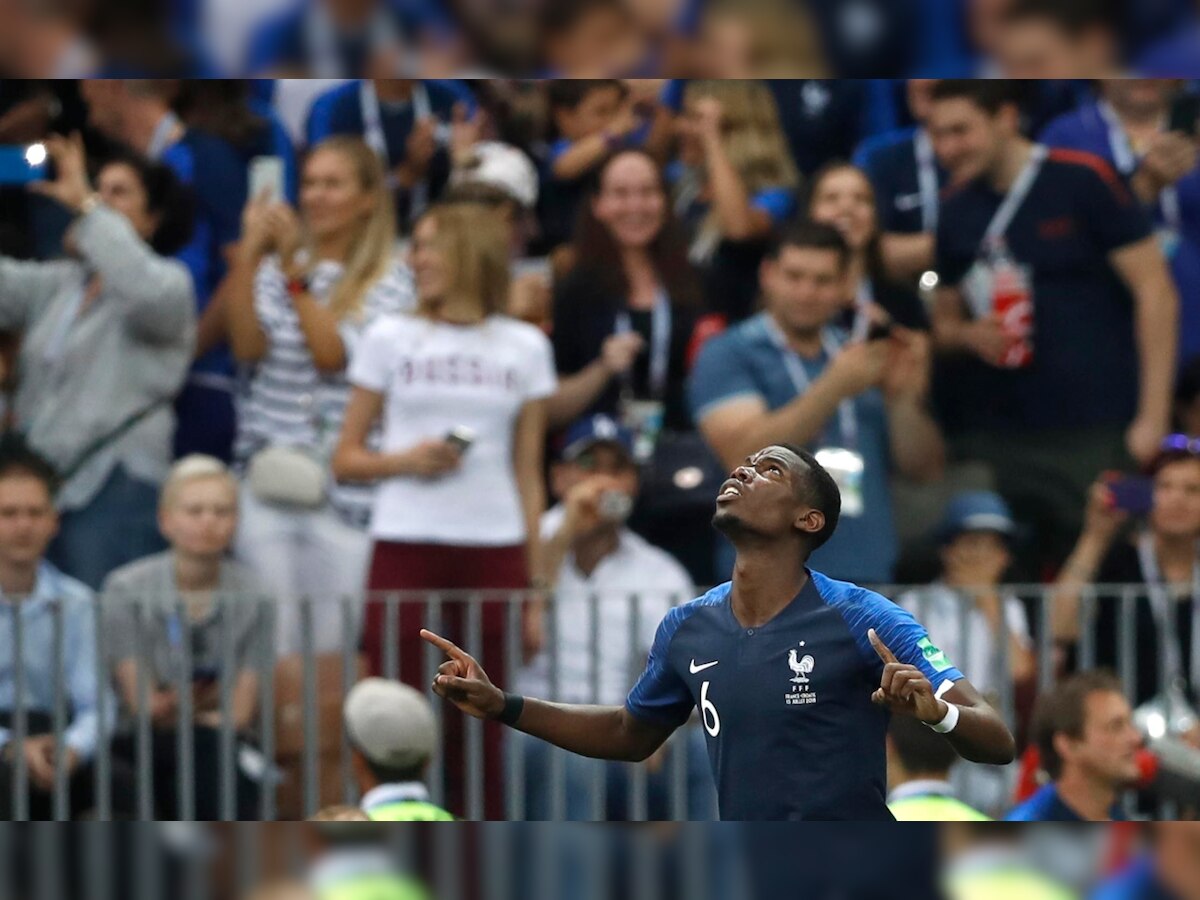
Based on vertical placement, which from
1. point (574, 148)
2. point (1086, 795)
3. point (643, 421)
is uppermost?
point (574, 148)

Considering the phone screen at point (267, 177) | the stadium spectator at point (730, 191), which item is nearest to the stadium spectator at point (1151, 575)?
the stadium spectator at point (730, 191)

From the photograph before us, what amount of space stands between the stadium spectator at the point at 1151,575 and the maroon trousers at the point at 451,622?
2.20 m

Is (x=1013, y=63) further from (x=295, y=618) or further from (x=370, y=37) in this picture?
(x=295, y=618)

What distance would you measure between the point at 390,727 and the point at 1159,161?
177 inches

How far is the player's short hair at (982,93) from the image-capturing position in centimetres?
→ 1089

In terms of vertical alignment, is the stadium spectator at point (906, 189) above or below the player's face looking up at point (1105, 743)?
above

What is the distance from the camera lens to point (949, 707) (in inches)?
262

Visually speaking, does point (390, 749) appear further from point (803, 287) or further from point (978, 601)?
point (803, 287)

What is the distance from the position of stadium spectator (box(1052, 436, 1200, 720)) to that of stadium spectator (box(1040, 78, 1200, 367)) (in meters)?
Answer: 0.70

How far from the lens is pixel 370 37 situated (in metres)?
9.23

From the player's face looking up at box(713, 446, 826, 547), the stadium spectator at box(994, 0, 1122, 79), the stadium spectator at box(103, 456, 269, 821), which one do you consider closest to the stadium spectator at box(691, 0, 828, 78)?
the stadium spectator at box(994, 0, 1122, 79)

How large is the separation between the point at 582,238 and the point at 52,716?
287 cm

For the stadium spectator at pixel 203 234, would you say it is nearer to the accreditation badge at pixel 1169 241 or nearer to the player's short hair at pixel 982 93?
the player's short hair at pixel 982 93

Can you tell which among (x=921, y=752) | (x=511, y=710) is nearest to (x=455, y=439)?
(x=921, y=752)
